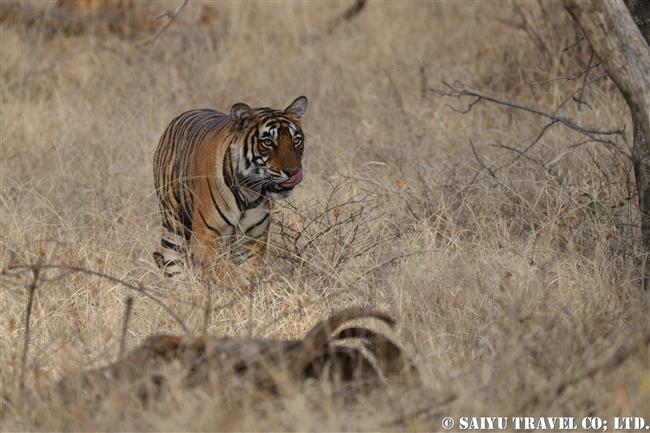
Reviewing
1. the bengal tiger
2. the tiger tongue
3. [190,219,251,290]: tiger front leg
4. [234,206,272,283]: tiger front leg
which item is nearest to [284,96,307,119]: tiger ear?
the bengal tiger

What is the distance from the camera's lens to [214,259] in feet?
13.1

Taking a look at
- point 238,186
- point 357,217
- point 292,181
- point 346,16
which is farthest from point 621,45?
point 346,16

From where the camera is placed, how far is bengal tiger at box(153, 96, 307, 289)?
4031mm

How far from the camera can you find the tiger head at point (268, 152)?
402cm

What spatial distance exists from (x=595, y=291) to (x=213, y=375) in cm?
186

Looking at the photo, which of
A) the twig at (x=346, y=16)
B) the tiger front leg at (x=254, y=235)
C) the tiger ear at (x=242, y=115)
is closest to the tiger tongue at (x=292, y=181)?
the tiger front leg at (x=254, y=235)

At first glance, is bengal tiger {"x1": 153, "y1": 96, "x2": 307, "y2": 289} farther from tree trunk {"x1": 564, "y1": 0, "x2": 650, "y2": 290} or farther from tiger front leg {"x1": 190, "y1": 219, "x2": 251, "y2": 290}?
tree trunk {"x1": 564, "y1": 0, "x2": 650, "y2": 290}

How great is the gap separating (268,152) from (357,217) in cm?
62

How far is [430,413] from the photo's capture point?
2.36 m

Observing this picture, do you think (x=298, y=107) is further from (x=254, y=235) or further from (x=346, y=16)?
(x=346, y=16)

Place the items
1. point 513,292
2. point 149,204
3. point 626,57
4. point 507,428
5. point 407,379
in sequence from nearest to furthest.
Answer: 1. point 507,428
2. point 407,379
3. point 626,57
4. point 513,292
5. point 149,204

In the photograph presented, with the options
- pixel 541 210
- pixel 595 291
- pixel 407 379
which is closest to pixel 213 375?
pixel 407 379

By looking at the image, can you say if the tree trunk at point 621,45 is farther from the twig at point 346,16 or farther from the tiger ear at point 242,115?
the twig at point 346,16

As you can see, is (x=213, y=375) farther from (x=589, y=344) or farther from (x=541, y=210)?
(x=541, y=210)
